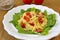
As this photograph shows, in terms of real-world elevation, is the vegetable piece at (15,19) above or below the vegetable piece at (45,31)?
above

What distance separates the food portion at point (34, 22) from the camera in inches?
35.3

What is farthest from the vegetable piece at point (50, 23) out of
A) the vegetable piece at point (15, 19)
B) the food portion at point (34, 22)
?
the vegetable piece at point (15, 19)

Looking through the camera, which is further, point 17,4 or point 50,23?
point 17,4

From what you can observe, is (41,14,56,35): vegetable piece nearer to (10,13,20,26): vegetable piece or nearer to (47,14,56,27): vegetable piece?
(47,14,56,27): vegetable piece

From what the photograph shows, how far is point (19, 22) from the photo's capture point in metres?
0.94

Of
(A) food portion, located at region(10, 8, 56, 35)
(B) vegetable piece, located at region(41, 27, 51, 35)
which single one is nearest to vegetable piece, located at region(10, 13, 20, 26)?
(A) food portion, located at region(10, 8, 56, 35)

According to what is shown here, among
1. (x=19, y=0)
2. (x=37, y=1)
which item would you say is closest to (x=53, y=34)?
(x=37, y=1)

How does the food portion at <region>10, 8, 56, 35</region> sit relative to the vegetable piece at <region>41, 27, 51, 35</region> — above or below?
above

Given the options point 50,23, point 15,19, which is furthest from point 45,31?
point 15,19

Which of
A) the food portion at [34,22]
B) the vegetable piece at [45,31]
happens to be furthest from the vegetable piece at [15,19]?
the vegetable piece at [45,31]

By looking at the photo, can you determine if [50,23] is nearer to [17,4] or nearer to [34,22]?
[34,22]

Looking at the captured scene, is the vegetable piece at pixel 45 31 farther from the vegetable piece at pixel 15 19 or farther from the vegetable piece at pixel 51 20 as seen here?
the vegetable piece at pixel 15 19

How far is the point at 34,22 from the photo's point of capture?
919 mm

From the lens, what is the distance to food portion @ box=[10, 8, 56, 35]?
2.94 feet
